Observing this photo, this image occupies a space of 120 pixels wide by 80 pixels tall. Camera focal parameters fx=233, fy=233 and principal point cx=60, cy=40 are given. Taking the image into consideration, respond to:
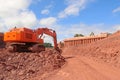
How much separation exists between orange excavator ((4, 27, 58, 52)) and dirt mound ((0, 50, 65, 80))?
2.54 meters

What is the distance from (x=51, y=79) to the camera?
1179 centimetres

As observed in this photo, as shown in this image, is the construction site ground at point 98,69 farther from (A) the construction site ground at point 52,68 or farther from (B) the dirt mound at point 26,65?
(B) the dirt mound at point 26,65

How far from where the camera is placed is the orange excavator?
18.6 meters

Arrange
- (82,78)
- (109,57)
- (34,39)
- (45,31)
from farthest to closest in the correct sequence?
(45,31), (34,39), (109,57), (82,78)

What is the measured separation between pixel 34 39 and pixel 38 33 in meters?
0.81

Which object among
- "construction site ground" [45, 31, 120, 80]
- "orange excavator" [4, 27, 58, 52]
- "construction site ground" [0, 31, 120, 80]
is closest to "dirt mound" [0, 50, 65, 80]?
"construction site ground" [0, 31, 120, 80]

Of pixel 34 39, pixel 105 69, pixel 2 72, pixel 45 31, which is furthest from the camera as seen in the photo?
pixel 45 31

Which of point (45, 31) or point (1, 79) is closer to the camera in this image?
point (1, 79)

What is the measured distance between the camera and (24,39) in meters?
18.8

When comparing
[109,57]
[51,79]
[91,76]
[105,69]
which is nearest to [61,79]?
[51,79]

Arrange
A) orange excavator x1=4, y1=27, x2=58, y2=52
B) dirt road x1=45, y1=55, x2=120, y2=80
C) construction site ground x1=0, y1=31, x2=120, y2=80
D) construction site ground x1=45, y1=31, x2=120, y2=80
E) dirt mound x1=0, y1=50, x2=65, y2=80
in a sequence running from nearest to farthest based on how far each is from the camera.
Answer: dirt road x1=45, y1=55, x2=120, y2=80, construction site ground x1=45, y1=31, x2=120, y2=80, construction site ground x1=0, y1=31, x2=120, y2=80, dirt mound x1=0, y1=50, x2=65, y2=80, orange excavator x1=4, y1=27, x2=58, y2=52

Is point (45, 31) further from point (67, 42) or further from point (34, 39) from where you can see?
point (67, 42)

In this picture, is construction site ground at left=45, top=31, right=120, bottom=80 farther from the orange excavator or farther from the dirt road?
the orange excavator

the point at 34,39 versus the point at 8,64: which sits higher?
the point at 34,39
